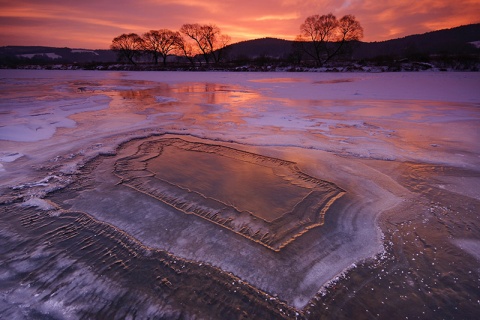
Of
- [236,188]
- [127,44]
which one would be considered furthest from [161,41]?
[236,188]

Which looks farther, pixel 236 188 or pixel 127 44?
pixel 127 44

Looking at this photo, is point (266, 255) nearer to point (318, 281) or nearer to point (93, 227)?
point (318, 281)

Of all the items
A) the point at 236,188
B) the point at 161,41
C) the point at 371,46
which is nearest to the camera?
the point at 236,188

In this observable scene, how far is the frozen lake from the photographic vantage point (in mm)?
1886

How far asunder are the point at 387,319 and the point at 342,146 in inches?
139

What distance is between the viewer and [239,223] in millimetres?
2691

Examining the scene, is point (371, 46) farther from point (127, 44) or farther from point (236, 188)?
point (236, 188)

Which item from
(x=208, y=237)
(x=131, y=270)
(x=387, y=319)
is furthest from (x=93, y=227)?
Result: (x=387, y=319)

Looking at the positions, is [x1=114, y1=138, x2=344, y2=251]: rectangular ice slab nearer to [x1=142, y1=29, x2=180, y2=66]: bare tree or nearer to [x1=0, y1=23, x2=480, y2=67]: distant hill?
[x1=142, y1=29, x2=180, y2=66]: bare tree

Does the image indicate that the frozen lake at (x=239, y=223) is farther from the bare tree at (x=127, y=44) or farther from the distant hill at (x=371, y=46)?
the distant hill at (x=371, y=46)

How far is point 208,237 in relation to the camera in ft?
8.20

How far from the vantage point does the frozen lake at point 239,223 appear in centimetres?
189

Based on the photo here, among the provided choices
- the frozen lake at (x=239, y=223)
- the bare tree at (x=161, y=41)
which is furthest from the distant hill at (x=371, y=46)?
the frozen lake at (x=239, y=223)

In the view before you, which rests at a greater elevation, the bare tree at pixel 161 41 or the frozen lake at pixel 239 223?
the bare tree at pixel 161 41
